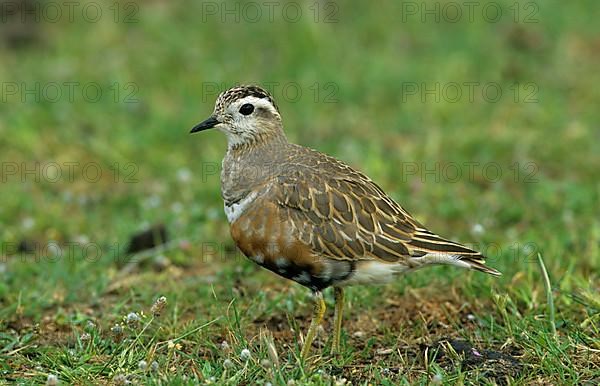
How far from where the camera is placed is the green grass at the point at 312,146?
5695mm

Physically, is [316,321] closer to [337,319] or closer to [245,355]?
[337,319]

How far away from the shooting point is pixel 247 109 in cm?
642

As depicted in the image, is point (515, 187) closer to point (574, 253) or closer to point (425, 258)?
point (574, 253)

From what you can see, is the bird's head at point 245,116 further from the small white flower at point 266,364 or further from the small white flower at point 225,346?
the small white flower at point 266,364

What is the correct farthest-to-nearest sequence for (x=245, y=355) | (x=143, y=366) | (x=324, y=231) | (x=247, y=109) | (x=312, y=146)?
(x=312, y=146)
(x=247, y=109)
(x=324, y=231)
(x=245, y=355)
(x=143, y=366)

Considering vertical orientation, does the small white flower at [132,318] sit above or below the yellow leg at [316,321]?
above

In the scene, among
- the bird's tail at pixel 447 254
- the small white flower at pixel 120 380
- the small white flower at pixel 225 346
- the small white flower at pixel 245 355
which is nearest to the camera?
the small white flower at pixel 120 380

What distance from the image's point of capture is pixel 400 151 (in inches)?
376

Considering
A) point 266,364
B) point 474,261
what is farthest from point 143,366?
point 474,261

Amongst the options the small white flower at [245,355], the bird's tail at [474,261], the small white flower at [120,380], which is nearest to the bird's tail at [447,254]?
the bird's tail at [474,261]

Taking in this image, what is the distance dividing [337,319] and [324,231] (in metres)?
0.59

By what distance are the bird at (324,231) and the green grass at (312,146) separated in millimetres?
434

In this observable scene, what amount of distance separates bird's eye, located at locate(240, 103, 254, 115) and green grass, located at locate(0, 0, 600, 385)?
121 centimetres

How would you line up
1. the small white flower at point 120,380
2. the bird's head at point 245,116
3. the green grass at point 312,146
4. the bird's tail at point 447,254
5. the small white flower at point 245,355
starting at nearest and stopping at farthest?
the small white flower at point 120,380
the small white flower at point 245,355
the green grass at point 312,146
the bird's tail at point 447,254
the bird's head at point 245,116
